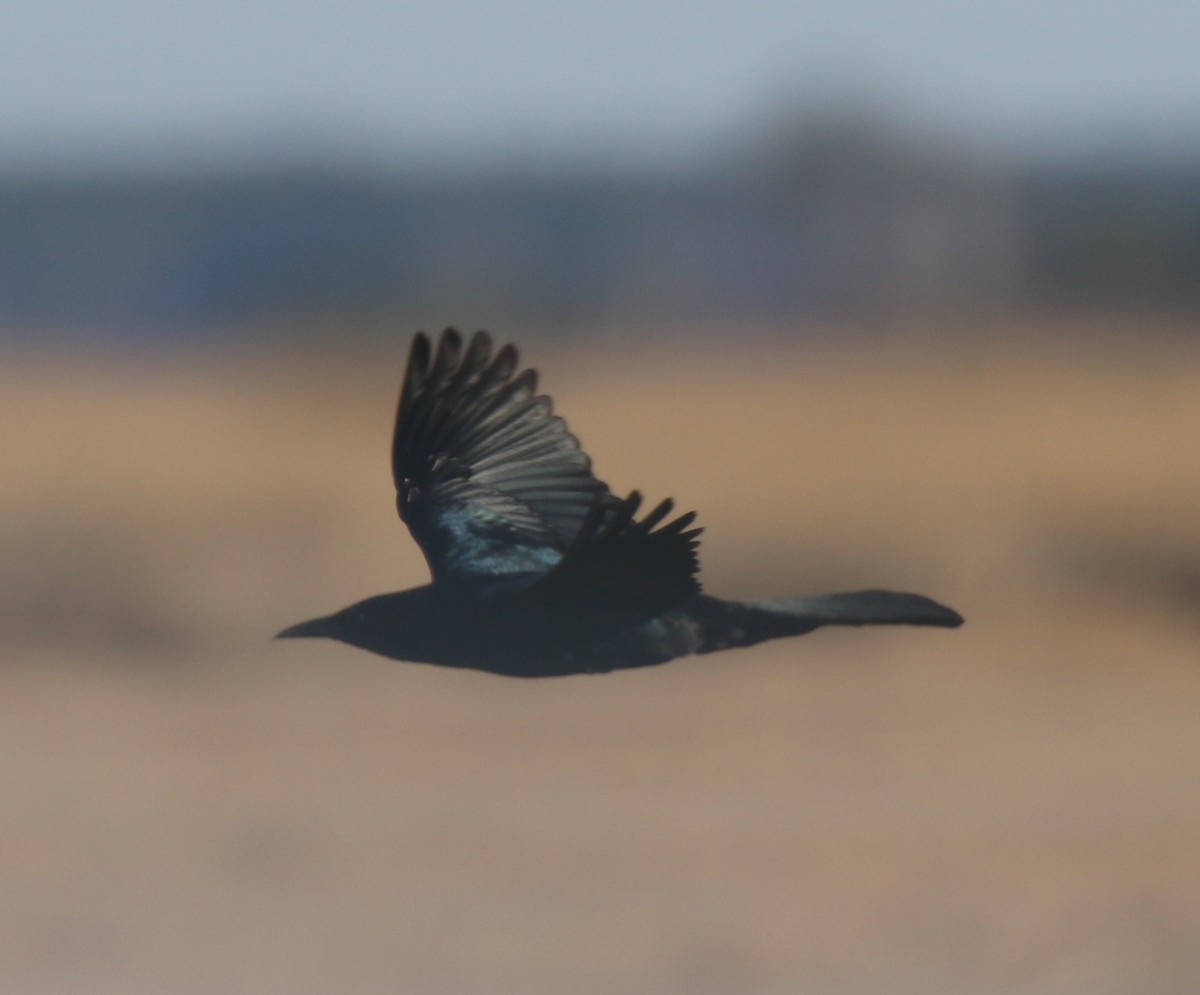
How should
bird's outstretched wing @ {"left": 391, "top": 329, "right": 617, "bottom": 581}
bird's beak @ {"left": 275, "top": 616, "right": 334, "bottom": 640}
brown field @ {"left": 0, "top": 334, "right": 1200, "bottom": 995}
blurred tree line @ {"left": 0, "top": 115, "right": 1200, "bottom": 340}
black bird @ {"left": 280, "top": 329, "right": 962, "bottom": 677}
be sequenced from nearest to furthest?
black bird @ {"left": 280, "top": 329, "right": 962, "bottom": 677} < bird's beak @ {"left": 275, "top": 616, "right": 334, "bottom": 640} < bird's outstretched wing @ {"left": 391, "top": 329, "right": 617, "bottom": 581} < brown field @ {"left": 0, "top": 334, "right": 1200, "bottom": 995} < blurred tree line @ {"left": 0, "top": 115, "right": 1200, "bottom": 340}

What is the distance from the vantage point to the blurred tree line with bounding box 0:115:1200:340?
1756 inches

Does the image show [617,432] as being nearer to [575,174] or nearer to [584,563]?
[584,563]

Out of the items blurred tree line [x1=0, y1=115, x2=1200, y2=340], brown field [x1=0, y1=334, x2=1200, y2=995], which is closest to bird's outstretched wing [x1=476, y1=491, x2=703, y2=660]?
brown field [x1=0, y1=334, x2=1200, y2=995]

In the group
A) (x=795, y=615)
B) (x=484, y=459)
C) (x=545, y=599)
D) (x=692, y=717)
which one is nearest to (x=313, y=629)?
(x=545, y=599)

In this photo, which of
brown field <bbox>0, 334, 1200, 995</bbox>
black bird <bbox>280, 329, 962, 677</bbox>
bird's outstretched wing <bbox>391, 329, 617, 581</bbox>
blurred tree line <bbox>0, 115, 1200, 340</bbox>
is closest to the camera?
black bird <bbox>280, 329, 962, 677</bbox>

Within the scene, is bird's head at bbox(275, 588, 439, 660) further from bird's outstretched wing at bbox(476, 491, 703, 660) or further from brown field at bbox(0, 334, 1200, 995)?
brown field at bbox(0, 334, 1200, 995)

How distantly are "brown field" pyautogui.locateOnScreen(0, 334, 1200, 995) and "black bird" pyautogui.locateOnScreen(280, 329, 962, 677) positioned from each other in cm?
1161

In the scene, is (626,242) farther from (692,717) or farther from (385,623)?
(385,623)

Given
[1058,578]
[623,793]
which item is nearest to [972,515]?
[1058,578]

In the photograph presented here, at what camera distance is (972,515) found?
1820 centimetres

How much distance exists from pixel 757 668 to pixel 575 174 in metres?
59.8

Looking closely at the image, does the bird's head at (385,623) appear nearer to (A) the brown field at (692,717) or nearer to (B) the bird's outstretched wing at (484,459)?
(B) the bird's outstretched wing at (484,459)

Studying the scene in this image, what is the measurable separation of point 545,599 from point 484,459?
3.12 ft

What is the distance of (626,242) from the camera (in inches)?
2591
